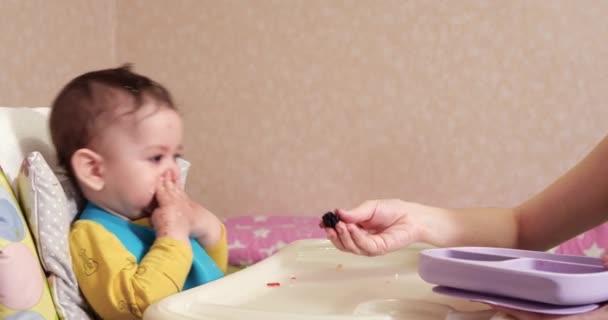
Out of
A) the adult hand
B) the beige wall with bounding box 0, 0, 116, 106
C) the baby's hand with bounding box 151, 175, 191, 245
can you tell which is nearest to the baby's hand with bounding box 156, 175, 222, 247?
the baby's hand with bounding box 151, 175, 191, 245

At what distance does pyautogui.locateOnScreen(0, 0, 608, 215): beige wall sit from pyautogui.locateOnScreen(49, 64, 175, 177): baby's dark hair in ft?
2.15

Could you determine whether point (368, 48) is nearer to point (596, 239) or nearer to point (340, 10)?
point (340, 10)

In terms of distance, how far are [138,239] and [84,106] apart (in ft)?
0.63

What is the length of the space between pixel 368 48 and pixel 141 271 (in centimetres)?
108

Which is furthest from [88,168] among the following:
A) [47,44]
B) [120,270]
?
[47,44]

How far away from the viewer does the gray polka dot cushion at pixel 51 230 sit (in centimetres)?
75

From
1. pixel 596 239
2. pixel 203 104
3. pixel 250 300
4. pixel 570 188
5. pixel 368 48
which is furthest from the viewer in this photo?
pixel 203 104

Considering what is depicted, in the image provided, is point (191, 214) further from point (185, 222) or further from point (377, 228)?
point (377, 228)

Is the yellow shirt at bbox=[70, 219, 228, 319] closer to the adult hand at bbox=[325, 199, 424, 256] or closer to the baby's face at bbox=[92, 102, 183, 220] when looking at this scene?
the baby's face at bbox=[92, 102, 183, 220]

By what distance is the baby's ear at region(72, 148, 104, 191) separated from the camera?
2.87ft

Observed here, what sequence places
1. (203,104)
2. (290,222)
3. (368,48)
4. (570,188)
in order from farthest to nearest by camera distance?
(203,104) < (368,48) < (290,222) < (570,188)

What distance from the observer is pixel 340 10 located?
173 cm

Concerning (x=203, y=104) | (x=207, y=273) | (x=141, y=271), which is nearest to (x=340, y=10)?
(x=203, y=104)

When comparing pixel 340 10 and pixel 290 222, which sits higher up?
pixel 340 10
